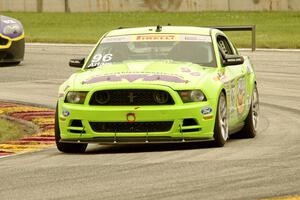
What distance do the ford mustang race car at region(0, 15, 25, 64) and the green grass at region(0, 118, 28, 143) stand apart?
9406 millimetres

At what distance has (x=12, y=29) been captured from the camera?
83.2ft

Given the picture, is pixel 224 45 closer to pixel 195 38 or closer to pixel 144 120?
pixel 195 38

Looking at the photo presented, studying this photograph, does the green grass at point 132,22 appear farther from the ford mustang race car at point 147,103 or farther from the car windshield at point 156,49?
the ford mustang race car at point 147,103

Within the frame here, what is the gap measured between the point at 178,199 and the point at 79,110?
3.33m

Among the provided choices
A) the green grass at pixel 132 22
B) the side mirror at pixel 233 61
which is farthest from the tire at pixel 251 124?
the green grass at pixel 132 22

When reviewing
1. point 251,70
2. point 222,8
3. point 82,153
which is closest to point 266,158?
point 82,153

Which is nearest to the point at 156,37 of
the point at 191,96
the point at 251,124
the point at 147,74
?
the point at 147,74

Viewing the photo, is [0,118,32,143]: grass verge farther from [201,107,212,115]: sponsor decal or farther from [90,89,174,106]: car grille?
[201,107,212,115]: sponsor decal

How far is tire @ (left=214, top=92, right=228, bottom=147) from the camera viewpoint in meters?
11.7

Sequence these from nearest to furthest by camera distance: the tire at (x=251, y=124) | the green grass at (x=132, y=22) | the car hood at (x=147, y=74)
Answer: the car hood at (x=147, y=74) < the tire at (x=251, y=124) < the green grass at (x=132, y=22)

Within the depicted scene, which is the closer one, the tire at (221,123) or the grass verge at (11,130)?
the tire at (221,123)

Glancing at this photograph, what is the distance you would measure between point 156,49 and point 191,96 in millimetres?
1434

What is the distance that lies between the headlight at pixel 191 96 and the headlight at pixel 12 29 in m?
14.2

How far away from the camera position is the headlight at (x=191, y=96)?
1145cm
